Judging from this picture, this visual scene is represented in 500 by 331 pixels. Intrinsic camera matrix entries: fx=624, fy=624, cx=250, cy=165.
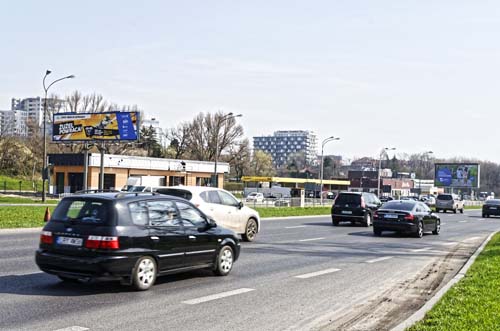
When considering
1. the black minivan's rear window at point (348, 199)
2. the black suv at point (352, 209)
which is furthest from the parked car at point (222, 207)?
the black minivan's rear window at point (348, 199)

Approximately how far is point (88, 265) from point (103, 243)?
0.39m

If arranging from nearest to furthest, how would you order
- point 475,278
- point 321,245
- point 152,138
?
1. point 475,278
2. point 321,245
3. point 152,138

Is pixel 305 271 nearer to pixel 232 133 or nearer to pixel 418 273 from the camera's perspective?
pixel 418 273

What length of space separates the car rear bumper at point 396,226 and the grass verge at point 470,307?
1169 cm

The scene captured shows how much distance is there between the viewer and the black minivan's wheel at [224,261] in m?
11.5

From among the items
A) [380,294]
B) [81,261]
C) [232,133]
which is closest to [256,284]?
[380,294]

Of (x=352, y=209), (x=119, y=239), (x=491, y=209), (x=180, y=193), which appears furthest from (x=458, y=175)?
(x=119, y=239)

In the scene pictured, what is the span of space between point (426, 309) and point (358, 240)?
1345cm

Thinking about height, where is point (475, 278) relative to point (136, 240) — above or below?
below

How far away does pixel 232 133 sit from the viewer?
4038 inches

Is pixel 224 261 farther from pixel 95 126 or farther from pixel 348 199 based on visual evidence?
pixel 95 126

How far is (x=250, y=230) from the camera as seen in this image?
19.3 metres

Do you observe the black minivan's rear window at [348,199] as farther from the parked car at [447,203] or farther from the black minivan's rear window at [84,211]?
the parked car at [447,203]

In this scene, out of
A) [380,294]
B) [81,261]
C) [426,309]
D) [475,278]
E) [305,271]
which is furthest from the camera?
[305,271]
